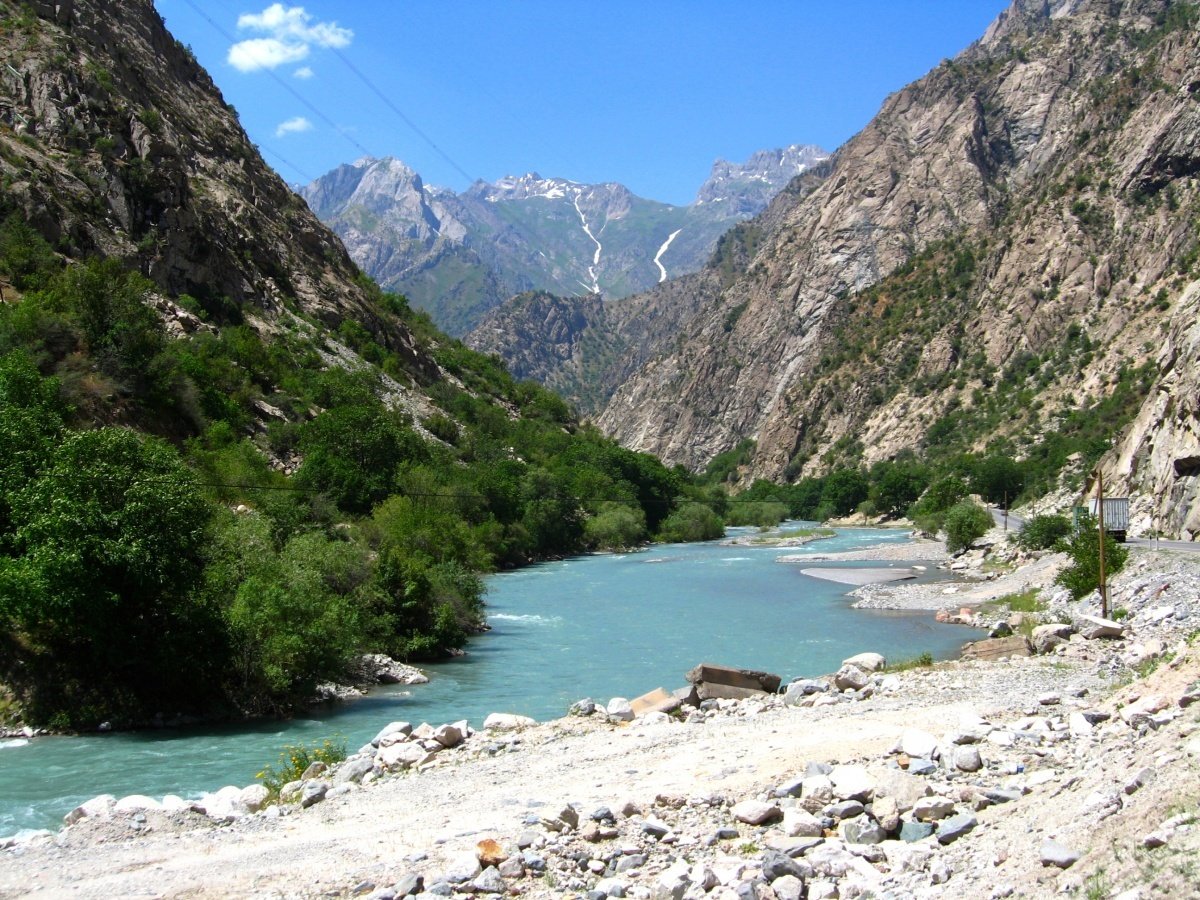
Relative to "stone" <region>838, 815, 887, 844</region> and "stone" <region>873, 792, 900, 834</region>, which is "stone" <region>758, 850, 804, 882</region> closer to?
"stone" <region>838, 815, 887, 844</region>

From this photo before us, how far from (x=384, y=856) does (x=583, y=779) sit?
3.54 m

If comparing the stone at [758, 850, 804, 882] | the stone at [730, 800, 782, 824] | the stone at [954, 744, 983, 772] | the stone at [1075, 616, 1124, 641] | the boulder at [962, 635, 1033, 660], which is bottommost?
the boulder at [962, 635, 1033, 660]

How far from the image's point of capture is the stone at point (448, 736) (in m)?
16.3

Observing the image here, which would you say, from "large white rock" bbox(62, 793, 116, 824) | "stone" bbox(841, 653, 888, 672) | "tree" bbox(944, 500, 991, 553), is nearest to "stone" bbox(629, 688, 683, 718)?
"stone" bbox(841, 653, 888, 672)

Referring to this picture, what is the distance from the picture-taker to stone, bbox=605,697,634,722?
17.9m

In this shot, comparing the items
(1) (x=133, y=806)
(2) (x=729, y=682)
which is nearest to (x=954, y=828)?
(1) (x=133, y=806)

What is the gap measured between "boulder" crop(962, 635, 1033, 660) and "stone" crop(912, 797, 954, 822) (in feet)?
49.1

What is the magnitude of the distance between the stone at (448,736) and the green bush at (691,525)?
76.1m

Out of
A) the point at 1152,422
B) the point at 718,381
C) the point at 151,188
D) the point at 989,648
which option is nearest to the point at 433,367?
the point at 151,188

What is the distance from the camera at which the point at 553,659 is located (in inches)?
1164

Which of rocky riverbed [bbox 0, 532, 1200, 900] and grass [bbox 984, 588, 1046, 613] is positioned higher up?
rocky riverbed [bbox 0, 532, 1200, 900]

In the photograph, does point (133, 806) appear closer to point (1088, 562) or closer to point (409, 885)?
point (409, 885)

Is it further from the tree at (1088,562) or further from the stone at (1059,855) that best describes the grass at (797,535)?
the stone at (1059,855)

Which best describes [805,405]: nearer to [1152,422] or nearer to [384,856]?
[1152,422]
